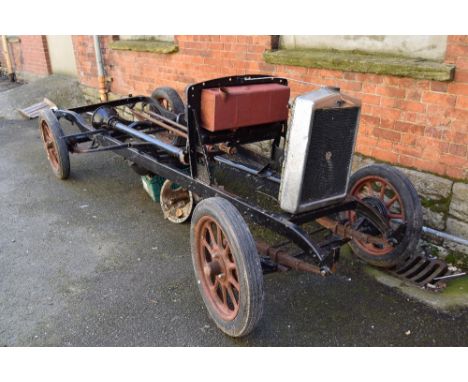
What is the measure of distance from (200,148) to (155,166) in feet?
2.31

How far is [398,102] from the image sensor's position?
3598 millimetres

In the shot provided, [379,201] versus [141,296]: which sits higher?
[379,201]

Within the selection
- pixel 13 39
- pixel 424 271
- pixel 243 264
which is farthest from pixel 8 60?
pixel 424 271

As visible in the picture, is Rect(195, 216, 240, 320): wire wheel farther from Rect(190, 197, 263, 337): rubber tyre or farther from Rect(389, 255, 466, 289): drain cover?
Rect(389, 255, 466, 289): drain cover

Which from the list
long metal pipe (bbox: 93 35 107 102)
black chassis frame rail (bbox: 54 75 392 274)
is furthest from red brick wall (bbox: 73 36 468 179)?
long metal pipe (bbox: 93 35 107 102)

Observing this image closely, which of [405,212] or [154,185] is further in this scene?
[154,185]

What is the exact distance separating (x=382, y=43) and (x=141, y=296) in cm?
283

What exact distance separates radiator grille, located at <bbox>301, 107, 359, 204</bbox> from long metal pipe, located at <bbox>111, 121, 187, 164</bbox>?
1.04 meters

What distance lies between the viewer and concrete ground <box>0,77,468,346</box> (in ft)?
9.04

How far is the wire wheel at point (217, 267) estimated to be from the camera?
2629 mm

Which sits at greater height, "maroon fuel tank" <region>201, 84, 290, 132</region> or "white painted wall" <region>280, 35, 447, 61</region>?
"white painted wall" <region>280, 35, 447, 61</region>

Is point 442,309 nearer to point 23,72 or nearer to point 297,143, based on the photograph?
point 297,143

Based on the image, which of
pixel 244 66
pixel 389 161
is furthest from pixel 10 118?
pixel 389 161

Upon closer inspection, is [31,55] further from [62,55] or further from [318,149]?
[318,149]
